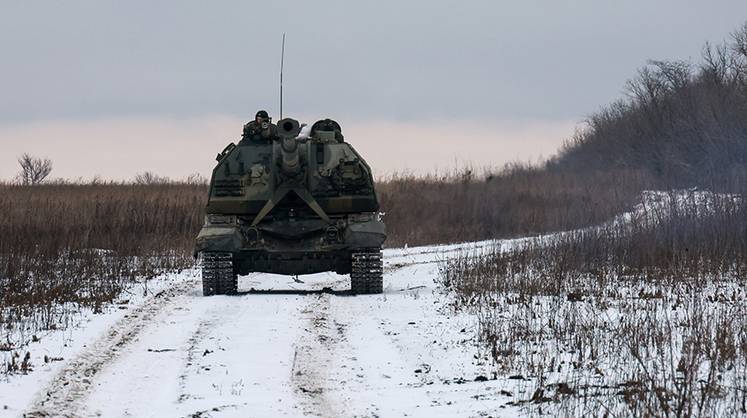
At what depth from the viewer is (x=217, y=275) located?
18188mm

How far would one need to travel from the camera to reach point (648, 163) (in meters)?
59.1

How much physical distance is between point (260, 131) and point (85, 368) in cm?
993

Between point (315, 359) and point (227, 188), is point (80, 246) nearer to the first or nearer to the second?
point (227, 188)

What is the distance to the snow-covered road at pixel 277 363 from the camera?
8.77 metres

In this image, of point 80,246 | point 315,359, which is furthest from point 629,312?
point 80,246

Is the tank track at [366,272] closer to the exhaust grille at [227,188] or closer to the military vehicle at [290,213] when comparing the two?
the military vehicle at [290,213]

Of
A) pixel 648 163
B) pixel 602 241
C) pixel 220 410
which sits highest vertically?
pixel 648 163

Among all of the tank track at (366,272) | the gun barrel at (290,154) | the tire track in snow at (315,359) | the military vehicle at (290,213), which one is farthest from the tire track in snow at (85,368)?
the gun barrel at (290,154)

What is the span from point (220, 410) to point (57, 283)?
963cm

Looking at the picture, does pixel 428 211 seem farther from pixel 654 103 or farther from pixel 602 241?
pixel 654 103

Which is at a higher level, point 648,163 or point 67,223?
point 648,163

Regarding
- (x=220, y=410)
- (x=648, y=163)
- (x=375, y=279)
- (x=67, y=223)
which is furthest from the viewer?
(x=648, y=163)

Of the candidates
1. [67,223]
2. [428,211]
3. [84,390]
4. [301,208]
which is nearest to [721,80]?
[428,211]

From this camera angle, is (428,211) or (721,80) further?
(721,80)
